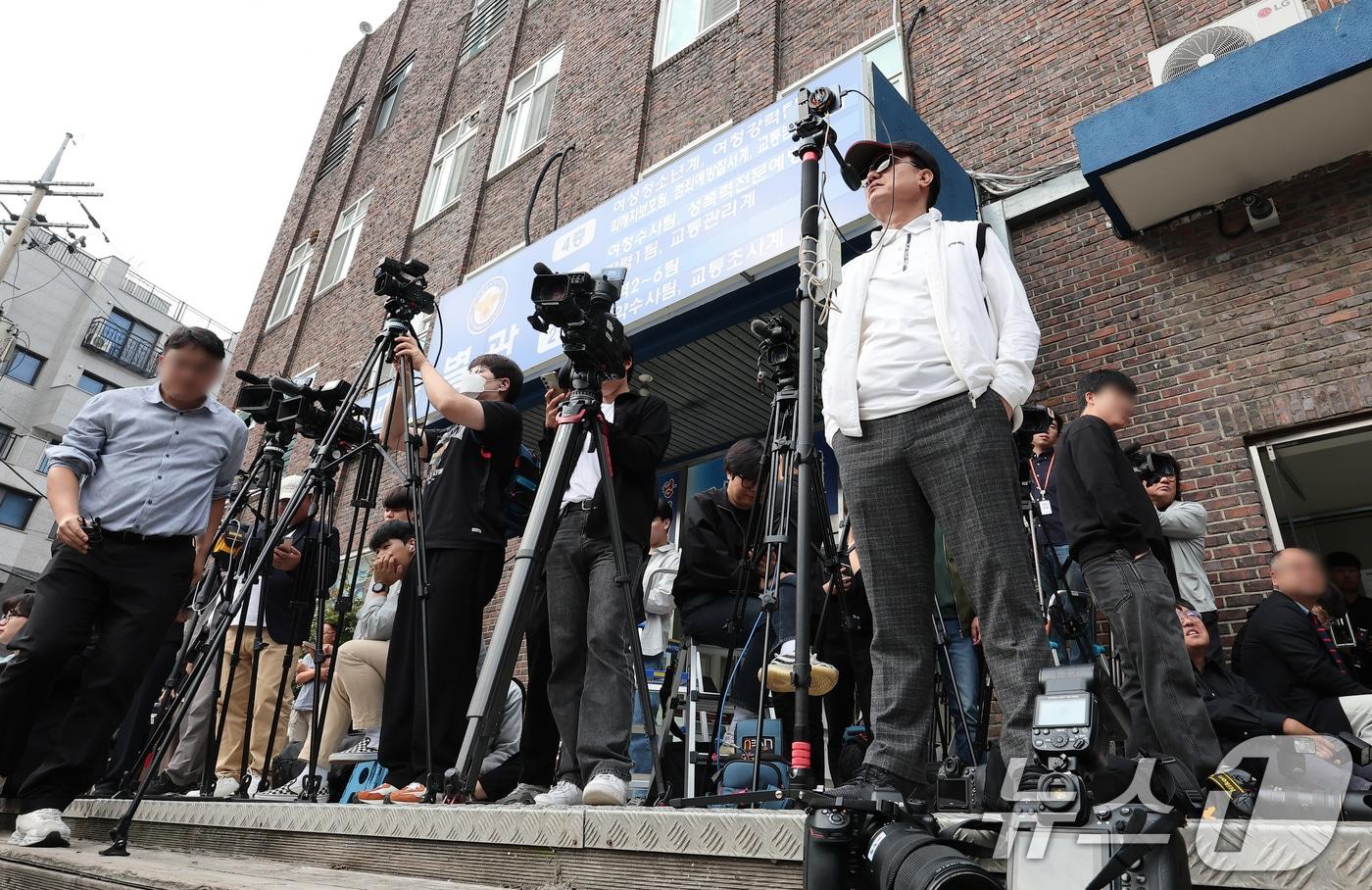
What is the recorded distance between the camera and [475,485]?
3.25 meters

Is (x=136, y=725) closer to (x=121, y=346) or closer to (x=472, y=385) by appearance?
(x=472, y=385)

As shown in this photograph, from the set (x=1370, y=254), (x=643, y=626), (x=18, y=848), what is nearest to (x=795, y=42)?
(x=1370, y=254)

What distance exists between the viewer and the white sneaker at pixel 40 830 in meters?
2.38

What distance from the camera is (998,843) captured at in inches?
49.9

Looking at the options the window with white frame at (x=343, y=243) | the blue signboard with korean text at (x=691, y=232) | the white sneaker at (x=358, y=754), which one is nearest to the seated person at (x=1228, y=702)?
the blue signboard with korean text at (x=691, y=232)

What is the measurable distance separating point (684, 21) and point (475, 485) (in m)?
8.27

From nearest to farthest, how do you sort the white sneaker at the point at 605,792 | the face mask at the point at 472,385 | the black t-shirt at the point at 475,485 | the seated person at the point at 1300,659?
the white sneaker at the point at 605,792 < the black t-shirt at the point at 475,485 < the face mask at the point at 472,385 < the seated person at the point at 1300,659

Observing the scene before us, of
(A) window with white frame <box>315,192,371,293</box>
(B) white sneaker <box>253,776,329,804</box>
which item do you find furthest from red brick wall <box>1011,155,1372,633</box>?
(A) window with white frame <box>315,192,371,293</box>

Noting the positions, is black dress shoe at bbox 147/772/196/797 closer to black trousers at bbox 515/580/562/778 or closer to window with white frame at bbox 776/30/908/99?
black trousers at bbox 515/580/562/778

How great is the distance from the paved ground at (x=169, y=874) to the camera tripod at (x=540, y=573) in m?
0.30

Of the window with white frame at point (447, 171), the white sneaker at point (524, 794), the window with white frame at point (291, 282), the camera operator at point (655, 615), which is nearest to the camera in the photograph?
the white sneaker at point (524, 794)

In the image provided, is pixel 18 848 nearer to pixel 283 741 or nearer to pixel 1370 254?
pixel 283 741

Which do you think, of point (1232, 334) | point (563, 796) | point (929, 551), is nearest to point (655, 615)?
point (563, 796)

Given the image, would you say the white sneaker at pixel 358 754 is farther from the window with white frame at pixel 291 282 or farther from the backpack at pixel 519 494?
the window with white frame at pixel 291 282
